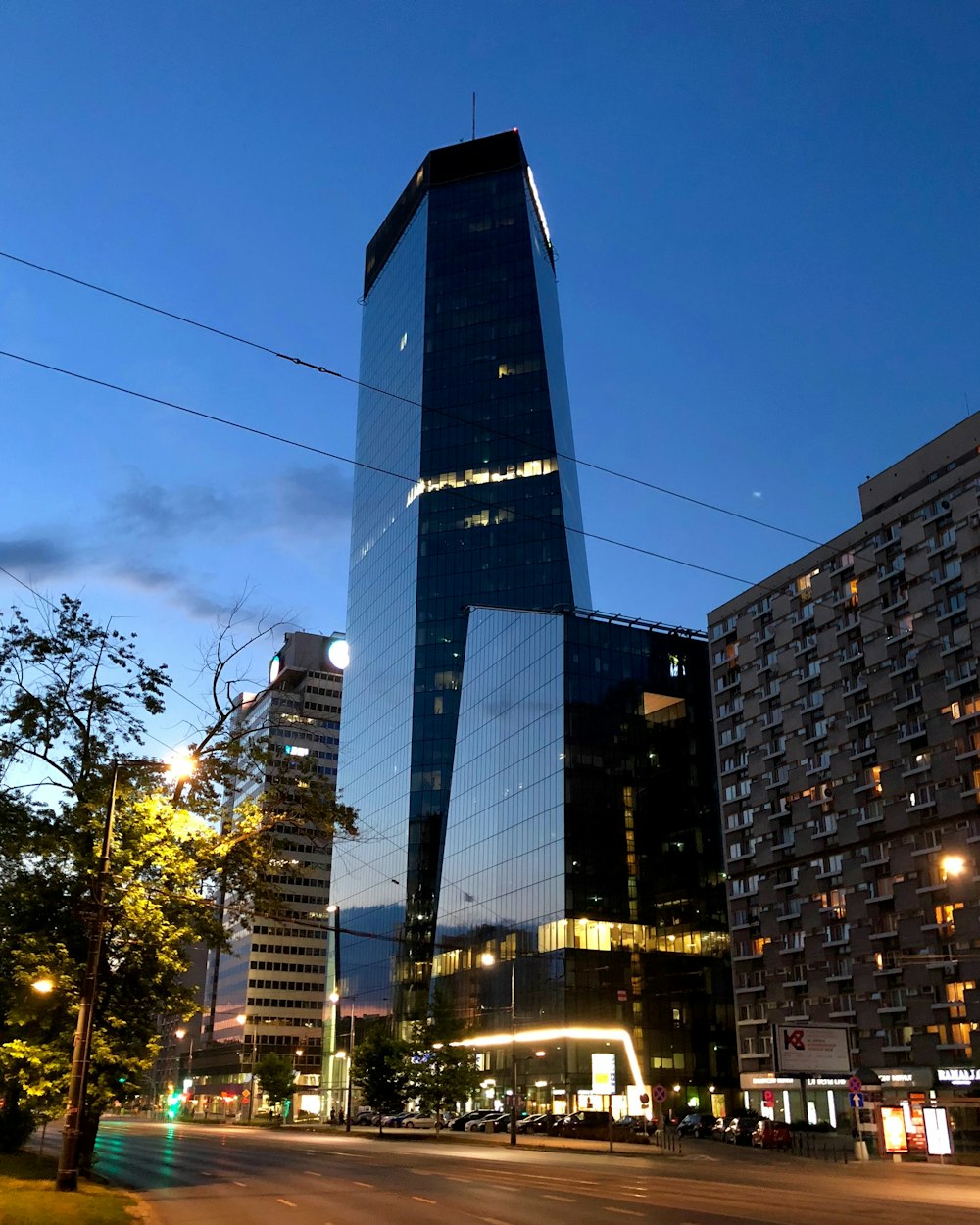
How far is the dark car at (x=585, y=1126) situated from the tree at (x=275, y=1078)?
256ft

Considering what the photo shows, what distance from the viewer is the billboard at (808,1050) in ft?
202

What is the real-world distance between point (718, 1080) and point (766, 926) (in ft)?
71.4

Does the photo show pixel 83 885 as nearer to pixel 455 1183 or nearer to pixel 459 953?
pixel 455 1183

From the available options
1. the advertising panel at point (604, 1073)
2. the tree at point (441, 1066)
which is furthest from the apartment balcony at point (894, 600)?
Result: the tree at point (441, 1066)

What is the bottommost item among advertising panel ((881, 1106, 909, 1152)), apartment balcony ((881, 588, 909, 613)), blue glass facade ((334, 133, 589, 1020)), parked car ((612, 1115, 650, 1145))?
parked car ((612, 1115, 650, 1145))

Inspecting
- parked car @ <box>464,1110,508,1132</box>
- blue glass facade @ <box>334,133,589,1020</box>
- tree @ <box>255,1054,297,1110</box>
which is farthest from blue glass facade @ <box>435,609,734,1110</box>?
tree @ <box>255,1054,297,1110</box>

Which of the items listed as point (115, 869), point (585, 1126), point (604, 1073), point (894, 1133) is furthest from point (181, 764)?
point (604, 1073)

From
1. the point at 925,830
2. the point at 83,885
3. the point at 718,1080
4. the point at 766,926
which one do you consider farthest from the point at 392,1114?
the point at 83,885

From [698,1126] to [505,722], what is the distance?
154ft

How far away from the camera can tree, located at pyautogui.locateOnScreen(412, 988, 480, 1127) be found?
8988cm

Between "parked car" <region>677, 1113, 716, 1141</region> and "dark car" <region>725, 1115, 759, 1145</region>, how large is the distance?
21.6 feet

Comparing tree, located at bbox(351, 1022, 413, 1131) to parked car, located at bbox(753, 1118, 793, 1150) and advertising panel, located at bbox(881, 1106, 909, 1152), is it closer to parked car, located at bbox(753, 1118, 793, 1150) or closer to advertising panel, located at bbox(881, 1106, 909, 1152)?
parked car, located at bbox(753, 1118, 793, 1150)

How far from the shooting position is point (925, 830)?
Result: 8344cm

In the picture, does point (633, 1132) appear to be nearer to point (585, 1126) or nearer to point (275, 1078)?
point (585, 1126)
